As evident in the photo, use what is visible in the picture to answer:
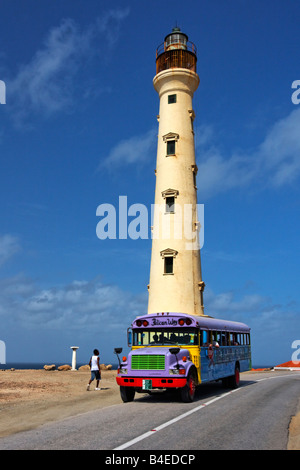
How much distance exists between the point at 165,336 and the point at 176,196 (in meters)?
15.6

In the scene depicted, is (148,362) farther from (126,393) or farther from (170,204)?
(170,204)

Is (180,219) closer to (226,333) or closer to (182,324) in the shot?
(226,333)

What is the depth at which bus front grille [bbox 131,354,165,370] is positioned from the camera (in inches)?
568

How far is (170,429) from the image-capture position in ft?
31.9

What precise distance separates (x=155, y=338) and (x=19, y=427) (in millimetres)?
6449

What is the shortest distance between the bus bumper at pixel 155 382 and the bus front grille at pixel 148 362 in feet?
1.16

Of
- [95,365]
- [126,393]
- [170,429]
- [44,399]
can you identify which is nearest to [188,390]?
[126,393]

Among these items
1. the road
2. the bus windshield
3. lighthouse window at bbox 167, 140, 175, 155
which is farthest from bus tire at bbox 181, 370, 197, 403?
lighthouse window at bbox 167, 140, 175, 155

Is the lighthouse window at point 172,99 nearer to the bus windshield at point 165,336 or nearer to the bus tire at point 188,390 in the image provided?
the bus windshield at point 165,336

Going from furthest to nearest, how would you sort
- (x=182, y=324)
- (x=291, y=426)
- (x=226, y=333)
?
(x=226, y=333) < (x=182, y=324) < (x=291, y=426)

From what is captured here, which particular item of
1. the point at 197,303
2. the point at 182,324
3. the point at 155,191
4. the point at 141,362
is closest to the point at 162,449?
the point at 141,362

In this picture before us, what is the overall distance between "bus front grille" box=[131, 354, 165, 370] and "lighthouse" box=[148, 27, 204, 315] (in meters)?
13.3

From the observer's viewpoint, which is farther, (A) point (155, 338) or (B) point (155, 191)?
(B) point (155, 191)

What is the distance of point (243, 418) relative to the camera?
11.4 m
